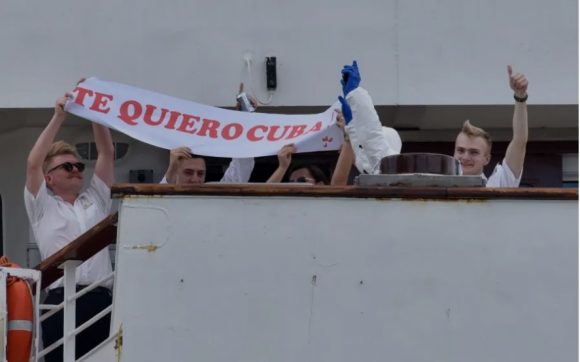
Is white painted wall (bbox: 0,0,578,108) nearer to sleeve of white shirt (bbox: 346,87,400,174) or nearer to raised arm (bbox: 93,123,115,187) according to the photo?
Result: raised arm (bbox: 93,123,115,187)

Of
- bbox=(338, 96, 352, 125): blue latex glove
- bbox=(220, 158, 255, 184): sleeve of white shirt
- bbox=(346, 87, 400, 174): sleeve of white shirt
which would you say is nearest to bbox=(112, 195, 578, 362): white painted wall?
bbox=(346, 87, 400, 174): sleeve of white shirt

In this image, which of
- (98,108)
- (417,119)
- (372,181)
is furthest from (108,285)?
(417,119)

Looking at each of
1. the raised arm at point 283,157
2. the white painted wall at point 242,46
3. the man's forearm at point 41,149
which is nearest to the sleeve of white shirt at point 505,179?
the raised arm at point 283,157

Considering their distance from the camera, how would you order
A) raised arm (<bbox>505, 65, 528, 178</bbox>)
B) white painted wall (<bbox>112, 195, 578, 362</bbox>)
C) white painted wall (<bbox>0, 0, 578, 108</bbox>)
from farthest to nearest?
white painted wall (<bbox>0, 0, 578, 108</bbox>)
raised arm (<bbox>505, 65, 528, 178</bbox>)
white painted wall (<bbox>112, 195, 578, 362</bbox>)

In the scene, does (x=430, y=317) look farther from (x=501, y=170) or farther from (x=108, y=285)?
(x=108, y=285)

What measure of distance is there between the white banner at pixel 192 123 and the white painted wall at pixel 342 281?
87 cm

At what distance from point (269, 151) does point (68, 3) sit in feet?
4.85

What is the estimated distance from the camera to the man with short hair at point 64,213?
5.57m

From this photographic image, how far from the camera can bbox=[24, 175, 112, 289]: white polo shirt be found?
562 centimetres

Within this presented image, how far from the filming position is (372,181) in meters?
5.23

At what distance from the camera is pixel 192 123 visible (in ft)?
19.9

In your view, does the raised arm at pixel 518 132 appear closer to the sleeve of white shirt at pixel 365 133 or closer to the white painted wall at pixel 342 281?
the white painted wall at pixel 342 281

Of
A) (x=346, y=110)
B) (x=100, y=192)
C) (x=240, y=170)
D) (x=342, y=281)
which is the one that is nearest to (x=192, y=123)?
(x=240, y=170)

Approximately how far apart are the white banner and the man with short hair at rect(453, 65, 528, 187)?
25.2 inches
